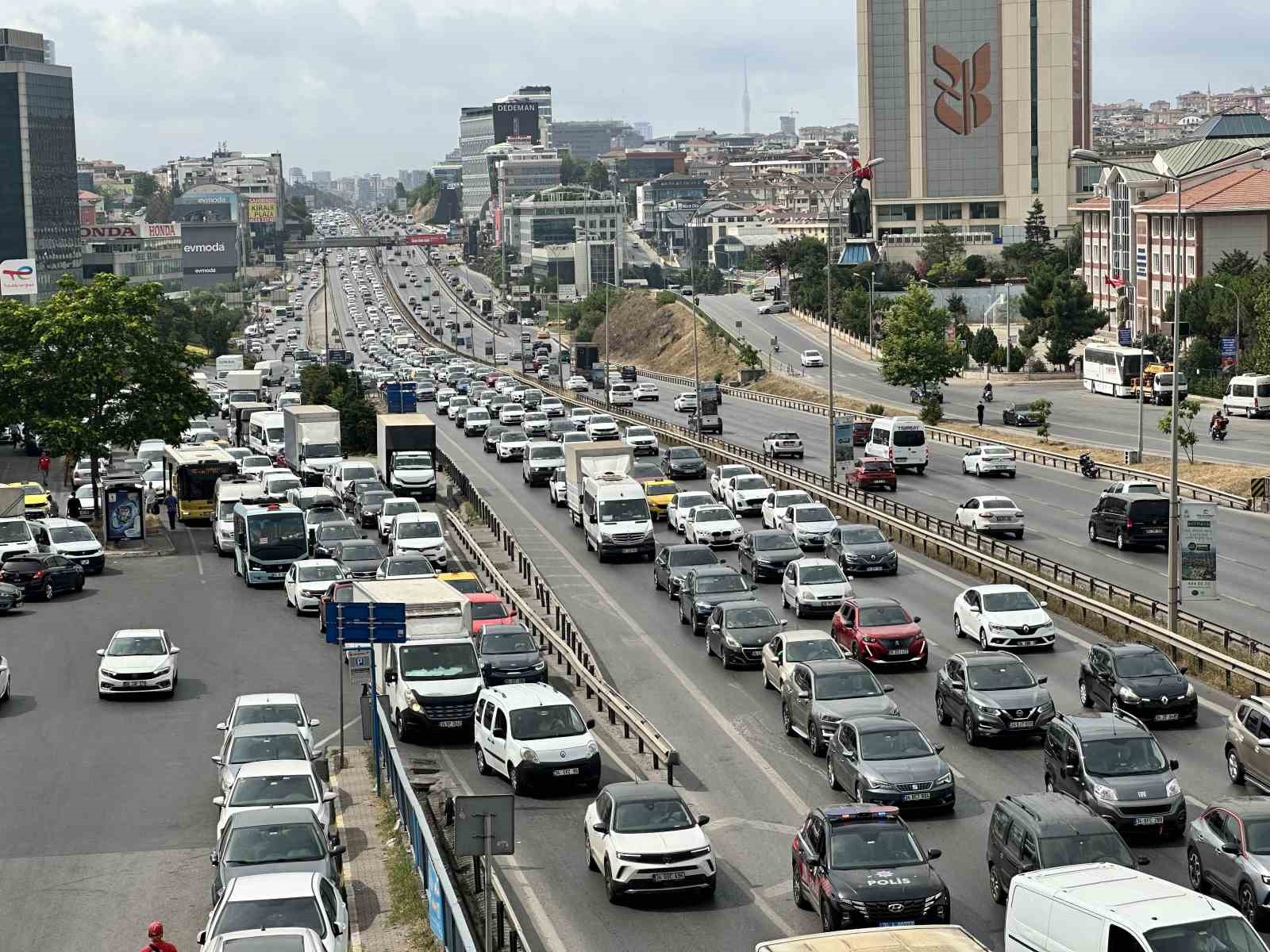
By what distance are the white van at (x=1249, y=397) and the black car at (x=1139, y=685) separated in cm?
5789

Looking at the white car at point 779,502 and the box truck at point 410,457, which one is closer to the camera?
the white car at point 779,502

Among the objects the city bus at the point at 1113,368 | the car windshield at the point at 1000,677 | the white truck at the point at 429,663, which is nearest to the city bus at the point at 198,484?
the white truck at the point at 429,663

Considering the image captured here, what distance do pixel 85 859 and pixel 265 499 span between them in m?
34.1

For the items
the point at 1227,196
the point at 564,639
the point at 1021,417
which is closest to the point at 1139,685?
the point at 564,639

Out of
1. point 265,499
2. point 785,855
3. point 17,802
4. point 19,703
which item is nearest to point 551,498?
point 265,499

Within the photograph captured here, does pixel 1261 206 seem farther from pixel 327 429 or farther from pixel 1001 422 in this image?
pixel 327 429

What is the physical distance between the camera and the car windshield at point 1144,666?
30.4 m

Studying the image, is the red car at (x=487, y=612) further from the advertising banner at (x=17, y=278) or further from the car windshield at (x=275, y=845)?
the advertising banner at (x=17, y=278)

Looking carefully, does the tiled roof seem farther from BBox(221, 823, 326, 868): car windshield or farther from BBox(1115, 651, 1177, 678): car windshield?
BBox(221, 823, 326, 868): car windshield

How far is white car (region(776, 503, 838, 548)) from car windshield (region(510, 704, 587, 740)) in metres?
22.1

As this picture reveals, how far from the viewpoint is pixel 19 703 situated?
36.4 metres

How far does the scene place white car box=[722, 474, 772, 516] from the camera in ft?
191

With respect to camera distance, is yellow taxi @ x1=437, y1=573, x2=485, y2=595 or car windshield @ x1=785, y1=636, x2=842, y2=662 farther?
yellow taxi @ x1=437, y1=573, x2=485, y2=595

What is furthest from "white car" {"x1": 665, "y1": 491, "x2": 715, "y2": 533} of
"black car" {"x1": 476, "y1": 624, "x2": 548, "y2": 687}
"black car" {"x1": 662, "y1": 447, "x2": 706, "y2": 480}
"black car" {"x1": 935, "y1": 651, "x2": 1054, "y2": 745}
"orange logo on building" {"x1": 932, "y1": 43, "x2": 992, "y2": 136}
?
"orange logo on building" {"x1": 932, "y1": 43, "x2": 992, "y2": 136}
